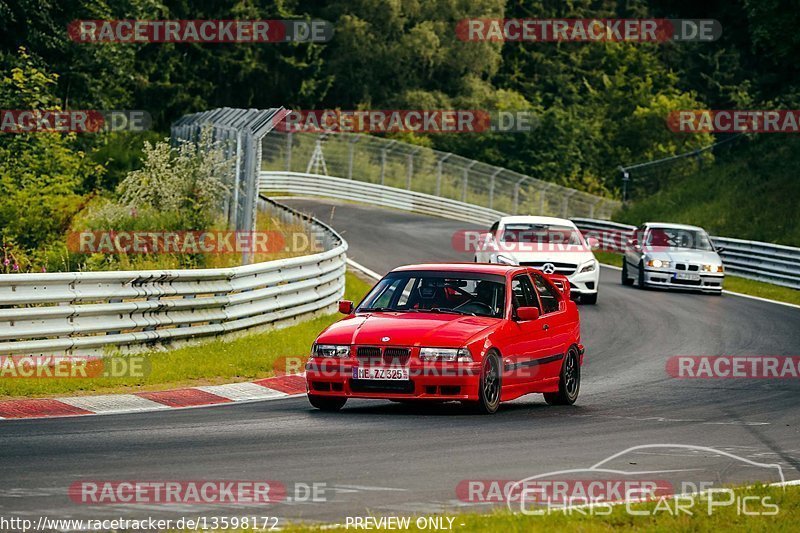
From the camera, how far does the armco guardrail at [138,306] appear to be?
1450cm

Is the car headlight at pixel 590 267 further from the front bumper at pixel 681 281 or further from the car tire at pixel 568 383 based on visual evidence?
the car tire at pixel 568 383

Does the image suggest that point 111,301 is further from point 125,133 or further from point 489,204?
point 489,204

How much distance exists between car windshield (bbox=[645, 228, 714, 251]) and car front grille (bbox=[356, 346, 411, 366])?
61.5 feet

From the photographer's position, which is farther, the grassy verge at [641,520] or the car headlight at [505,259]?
the car headlight at [505,259]

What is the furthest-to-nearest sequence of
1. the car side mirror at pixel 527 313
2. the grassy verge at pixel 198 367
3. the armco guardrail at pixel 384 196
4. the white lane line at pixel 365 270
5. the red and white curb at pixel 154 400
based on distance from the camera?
the armco guardrail at pixel 384 196
the white lane line at pixel 365 270
the grassy verge at pixel 198 367
the car side mirror at pixel 527 313
the red and white curb at pixel 154 400

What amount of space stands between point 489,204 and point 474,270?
4712 centimetres

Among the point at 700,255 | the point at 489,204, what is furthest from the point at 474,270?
the point at 489,204

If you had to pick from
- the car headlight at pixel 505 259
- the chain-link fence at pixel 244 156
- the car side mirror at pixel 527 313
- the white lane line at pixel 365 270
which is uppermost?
the chain-link fence at pixel 244 156

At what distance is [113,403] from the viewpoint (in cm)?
1345

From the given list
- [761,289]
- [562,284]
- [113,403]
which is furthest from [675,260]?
[113,403]

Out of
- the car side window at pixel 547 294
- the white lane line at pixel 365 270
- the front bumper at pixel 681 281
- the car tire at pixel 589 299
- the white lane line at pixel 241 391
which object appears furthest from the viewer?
the front bumper at pixel 681 281

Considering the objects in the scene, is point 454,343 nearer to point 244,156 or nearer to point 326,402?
point 326,402

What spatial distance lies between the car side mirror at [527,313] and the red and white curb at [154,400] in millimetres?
2791

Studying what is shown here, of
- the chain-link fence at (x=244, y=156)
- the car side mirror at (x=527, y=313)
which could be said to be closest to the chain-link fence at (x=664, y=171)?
the chain-link fence at (x=244, y=156)
